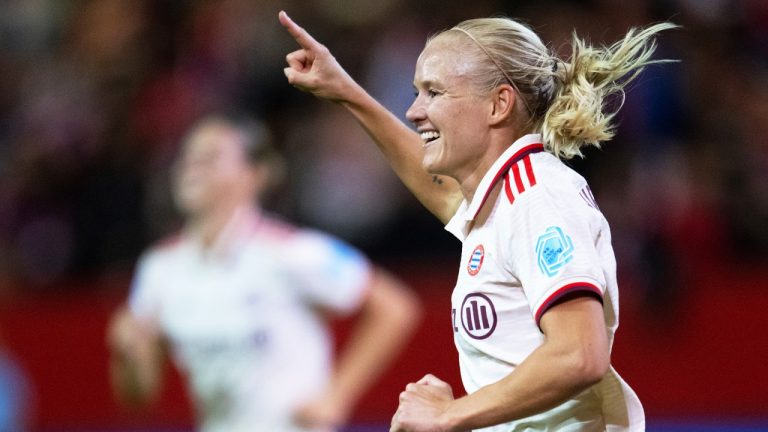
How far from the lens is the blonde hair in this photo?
9.46ft

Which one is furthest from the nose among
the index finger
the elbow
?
the elbow

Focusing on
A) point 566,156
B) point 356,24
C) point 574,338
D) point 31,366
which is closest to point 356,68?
point 356,24

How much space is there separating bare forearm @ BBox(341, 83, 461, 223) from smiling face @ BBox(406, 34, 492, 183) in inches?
20.3

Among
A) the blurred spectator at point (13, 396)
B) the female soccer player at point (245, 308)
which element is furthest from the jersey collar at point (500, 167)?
the blurred spectator at point (13, 396)

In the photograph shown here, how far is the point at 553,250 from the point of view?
2.58 meters

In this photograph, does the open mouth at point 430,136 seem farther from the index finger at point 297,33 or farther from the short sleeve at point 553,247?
the index finger at point 297,33

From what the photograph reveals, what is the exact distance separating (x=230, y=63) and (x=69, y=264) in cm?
173

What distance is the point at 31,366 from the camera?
7.84 m

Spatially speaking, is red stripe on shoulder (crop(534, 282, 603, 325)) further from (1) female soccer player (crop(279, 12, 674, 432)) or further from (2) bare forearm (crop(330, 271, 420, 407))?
(2) bare forearm (crop(330, 271, 420, 407))

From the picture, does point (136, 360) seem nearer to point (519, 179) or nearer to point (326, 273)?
point (326, 273)

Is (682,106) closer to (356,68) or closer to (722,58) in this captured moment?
(722,58)

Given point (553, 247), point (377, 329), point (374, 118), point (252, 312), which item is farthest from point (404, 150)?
point (377, 329)

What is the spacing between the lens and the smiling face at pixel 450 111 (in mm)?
2896

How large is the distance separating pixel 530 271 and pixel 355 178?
17.7 feet
